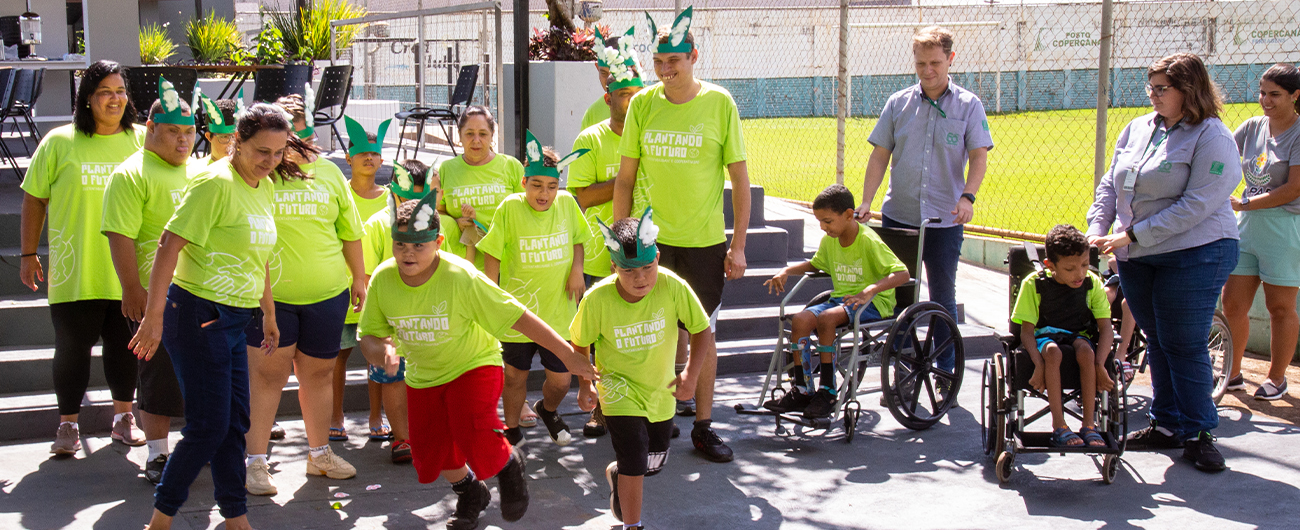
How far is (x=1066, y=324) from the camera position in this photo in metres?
5.18

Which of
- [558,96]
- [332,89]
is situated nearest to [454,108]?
[332,89]

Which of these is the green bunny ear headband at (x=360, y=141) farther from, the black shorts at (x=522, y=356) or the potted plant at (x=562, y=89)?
the potted plant at (x=562, y=89)

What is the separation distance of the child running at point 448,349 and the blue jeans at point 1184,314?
313cm

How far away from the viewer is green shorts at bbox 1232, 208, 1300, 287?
624 centimetres

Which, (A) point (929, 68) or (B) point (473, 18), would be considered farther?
(B) point (473, 18)

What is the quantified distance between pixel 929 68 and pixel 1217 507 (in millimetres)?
2701

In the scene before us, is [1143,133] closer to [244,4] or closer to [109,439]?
[109,439]

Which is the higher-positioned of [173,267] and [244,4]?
[244,4]

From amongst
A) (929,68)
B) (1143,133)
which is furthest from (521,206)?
(1143,133)

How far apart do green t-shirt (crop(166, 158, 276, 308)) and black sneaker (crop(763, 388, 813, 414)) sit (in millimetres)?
2715

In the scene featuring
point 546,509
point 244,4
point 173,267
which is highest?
point 244,4

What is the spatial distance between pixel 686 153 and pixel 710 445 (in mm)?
1467

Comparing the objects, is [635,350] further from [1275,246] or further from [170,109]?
[1275,246]

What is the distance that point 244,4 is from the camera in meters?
32.5
